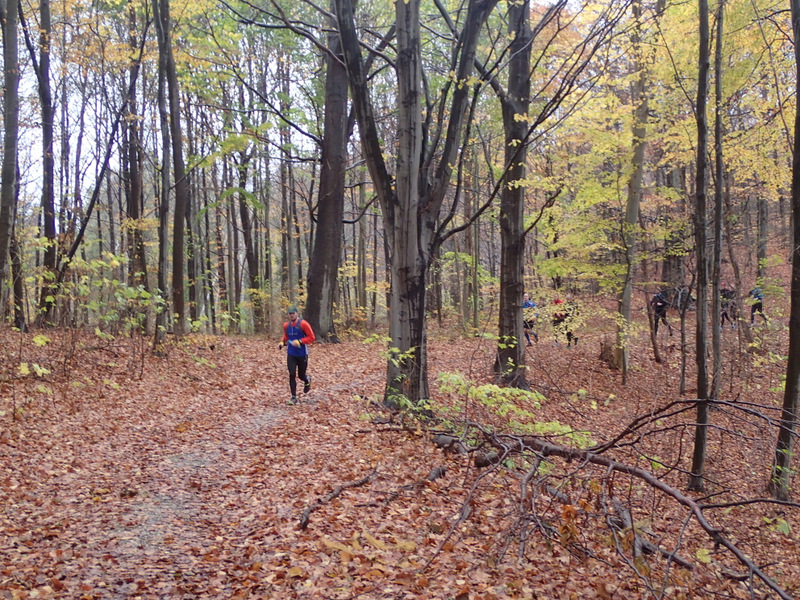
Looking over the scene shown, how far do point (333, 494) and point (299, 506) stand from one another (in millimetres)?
359

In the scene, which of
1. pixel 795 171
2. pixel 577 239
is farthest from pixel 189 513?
pixel 577 239

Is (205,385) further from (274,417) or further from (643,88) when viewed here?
(643,88)

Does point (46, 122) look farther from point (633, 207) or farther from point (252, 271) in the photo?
point (633, 207)

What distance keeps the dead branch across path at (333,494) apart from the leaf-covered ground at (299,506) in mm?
26

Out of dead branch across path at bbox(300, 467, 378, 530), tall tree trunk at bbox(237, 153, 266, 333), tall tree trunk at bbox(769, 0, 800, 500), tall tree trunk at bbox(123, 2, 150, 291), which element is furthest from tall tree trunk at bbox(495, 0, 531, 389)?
tall tree trunk at bbox(237, 153, 266, 333)

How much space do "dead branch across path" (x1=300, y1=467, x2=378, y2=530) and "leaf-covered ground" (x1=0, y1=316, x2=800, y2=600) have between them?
1.0 inches

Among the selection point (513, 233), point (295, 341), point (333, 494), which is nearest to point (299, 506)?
point (333, 494)

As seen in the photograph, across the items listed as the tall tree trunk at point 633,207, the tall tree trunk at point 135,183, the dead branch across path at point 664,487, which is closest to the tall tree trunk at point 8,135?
the tall tree trunk at point 135,183

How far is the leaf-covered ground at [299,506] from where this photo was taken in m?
3.89

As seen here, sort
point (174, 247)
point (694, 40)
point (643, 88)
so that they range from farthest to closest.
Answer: point (643, 88) < point (174, 247) < point (694, 40)

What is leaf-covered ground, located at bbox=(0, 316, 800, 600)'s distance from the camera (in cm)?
389

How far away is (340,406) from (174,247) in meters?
6.23

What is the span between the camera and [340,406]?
9156mm

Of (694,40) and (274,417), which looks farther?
(694,40)
